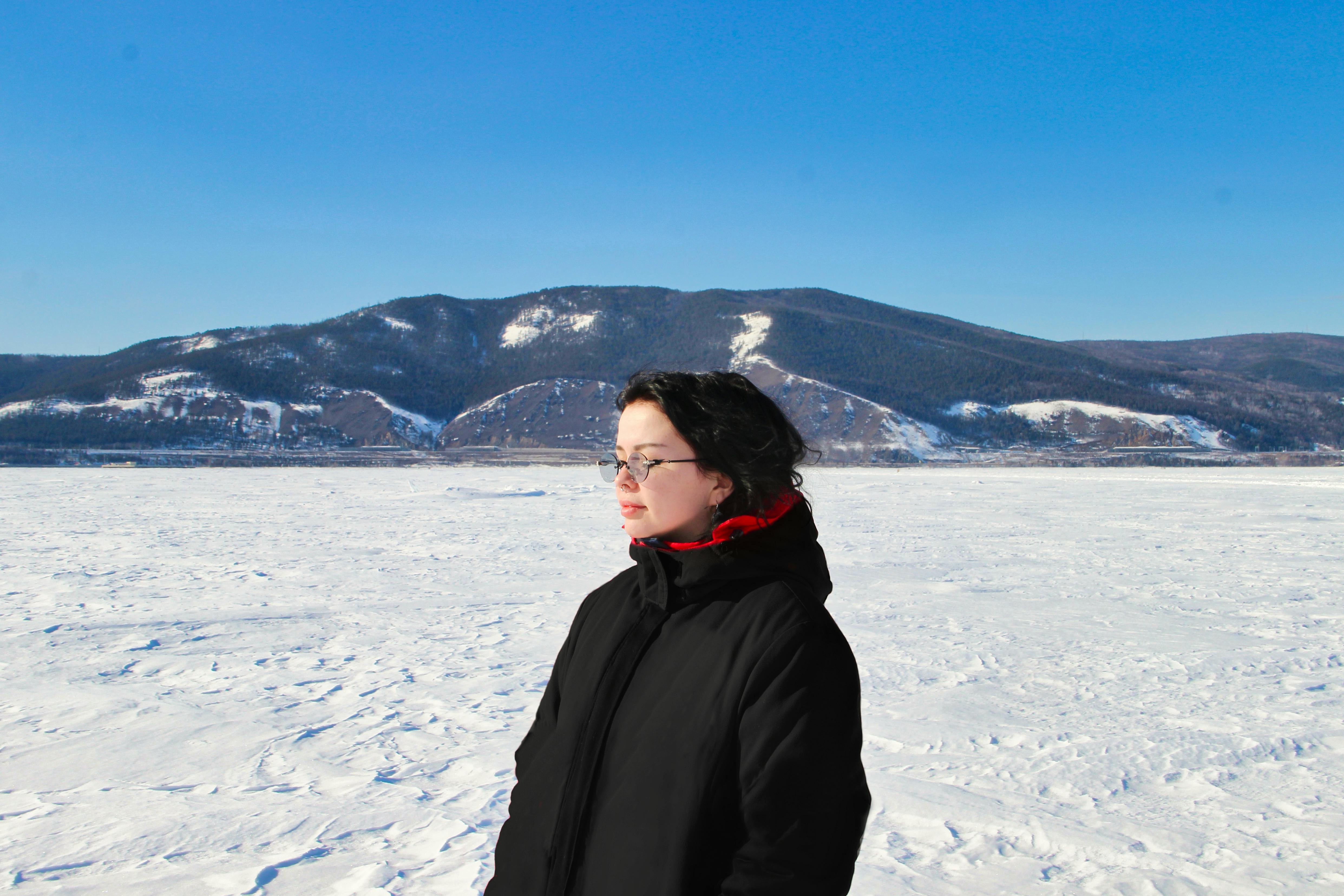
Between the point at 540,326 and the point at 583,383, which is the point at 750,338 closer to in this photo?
the point at 583,383

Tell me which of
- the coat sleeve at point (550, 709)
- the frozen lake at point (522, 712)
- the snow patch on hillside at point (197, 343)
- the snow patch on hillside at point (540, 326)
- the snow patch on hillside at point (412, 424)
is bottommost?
the frozen lake at point (522, 712)

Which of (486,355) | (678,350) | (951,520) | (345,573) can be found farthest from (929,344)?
(345,573)

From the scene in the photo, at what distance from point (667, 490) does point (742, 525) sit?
0.19 m

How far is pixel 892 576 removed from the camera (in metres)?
11.5

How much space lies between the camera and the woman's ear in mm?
1649

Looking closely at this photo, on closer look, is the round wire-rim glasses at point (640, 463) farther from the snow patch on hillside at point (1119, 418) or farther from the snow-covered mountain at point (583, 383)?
the snow patch on hillside at point (1119, 418)

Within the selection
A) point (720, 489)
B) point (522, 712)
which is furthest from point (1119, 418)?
point (720, 489)

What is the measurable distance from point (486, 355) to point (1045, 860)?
607 ft

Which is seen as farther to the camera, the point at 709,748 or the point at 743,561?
the point at 743,561

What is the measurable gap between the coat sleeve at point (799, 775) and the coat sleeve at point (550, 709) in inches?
19.3

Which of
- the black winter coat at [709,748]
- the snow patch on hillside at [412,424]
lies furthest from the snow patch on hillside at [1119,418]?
the black winter coat at [709,748]

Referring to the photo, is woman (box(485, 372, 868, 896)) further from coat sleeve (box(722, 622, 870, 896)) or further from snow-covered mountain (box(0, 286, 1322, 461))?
snow-covered mountain (box(0, 286, 1322, 461))

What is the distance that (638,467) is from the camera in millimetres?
1687

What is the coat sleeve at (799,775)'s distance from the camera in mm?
1284
